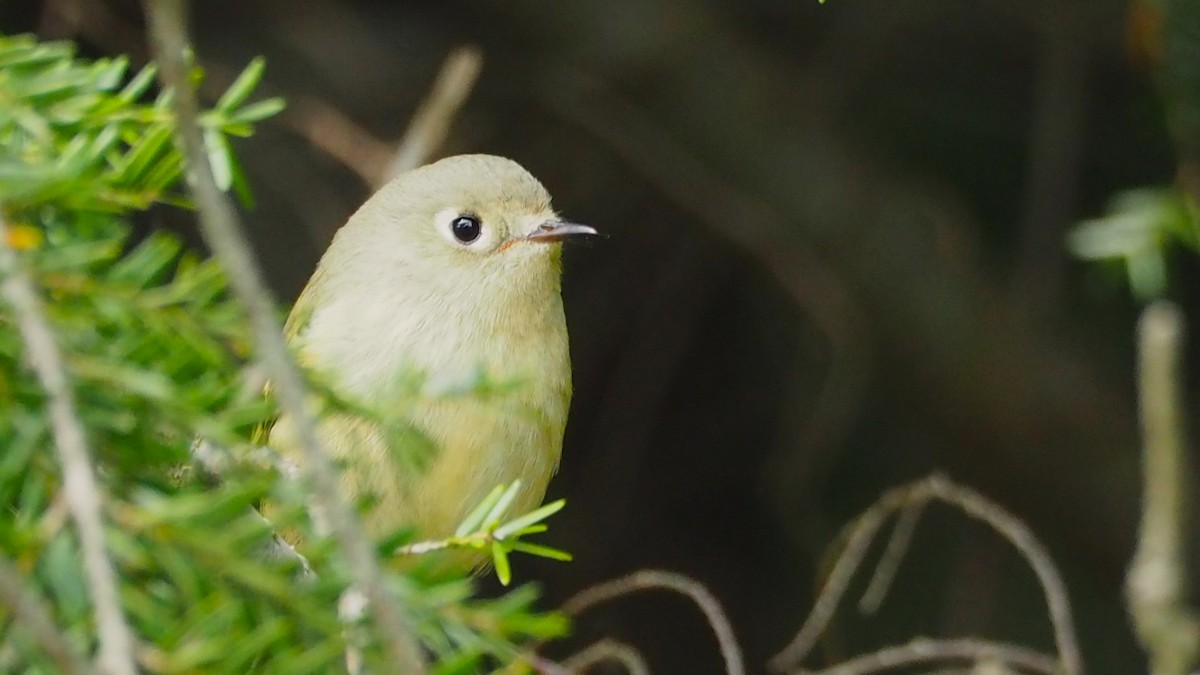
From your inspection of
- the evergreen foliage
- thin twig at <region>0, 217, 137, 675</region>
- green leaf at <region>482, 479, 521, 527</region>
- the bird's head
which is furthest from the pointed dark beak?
thin twig at <region>0, 217, 137, 675</region>

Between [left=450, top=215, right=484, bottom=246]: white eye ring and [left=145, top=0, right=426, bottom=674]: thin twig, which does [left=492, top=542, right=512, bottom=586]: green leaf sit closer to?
[left=145, top=0, right=426, bottom=674]: thin twig

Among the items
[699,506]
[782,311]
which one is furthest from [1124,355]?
[699,506]

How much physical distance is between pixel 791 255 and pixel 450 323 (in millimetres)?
1387

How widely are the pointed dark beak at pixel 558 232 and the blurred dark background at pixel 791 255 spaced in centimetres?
98

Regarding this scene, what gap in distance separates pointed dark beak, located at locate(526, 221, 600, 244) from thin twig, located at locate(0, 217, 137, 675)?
184 cm

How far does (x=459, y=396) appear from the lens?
1044mm

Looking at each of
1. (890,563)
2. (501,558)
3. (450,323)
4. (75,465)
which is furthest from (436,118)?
(75,465)

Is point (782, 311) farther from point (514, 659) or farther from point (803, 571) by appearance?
point (514, 659)

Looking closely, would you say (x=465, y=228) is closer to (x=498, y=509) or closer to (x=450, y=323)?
(x=450, y=323)

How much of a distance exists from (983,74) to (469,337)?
1978 millimetres

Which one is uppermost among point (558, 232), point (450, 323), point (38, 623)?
point (558, 232)

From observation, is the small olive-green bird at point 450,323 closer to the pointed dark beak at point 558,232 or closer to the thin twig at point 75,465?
the pointed dark beak at point 558,232

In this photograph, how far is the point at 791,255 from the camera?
3.73 metres

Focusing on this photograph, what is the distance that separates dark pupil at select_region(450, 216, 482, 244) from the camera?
2785 millimetres
